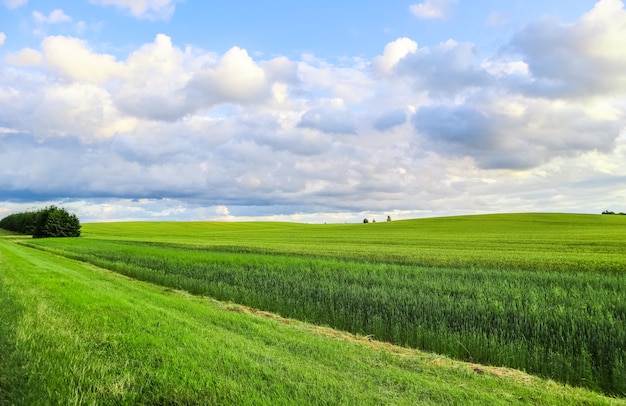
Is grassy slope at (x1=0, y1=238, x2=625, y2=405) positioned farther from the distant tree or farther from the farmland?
the distant tree

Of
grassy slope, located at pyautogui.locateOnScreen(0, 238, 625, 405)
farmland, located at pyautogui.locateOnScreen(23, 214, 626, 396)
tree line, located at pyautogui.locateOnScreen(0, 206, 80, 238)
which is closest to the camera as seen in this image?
grassy slope, located at pyautogui.locateOnScreen(0, 238, 625, 405)

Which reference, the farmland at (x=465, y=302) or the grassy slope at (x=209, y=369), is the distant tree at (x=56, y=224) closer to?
the farmland at (x=465, y=302)

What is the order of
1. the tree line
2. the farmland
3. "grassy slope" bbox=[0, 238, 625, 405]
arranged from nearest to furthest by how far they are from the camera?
"grassy slope" bbox=[0, 238, 625, 405] → the farmland → the tree line

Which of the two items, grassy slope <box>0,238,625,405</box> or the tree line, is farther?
the tree line

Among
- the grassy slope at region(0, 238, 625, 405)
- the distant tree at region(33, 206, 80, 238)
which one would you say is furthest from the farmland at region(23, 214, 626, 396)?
the distant tree at region(33, 206, 80, 238)

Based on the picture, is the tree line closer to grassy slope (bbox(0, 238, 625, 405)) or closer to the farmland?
the farmland

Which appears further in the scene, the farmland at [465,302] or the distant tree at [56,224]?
the distant tree at [56,224]

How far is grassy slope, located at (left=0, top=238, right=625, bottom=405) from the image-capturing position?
5523mm

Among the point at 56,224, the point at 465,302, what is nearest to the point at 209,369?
the point at 465,302

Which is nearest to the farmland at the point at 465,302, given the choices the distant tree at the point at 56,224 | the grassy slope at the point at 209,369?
the grassy slope at the point at 209,369

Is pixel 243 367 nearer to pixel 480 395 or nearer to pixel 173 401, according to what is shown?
pixel 173 401

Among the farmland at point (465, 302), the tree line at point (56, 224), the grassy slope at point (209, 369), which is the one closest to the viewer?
the grassy slope at point (209, 369)

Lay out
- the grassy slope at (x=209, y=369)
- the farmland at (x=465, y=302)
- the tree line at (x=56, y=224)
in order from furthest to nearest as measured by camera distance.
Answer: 1. the tree line at (x=56, y=224)
2. the farmland at (x=465, y=302)
3. the grassy slope at (x=209, y=369)

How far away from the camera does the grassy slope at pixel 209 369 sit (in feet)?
18.1
